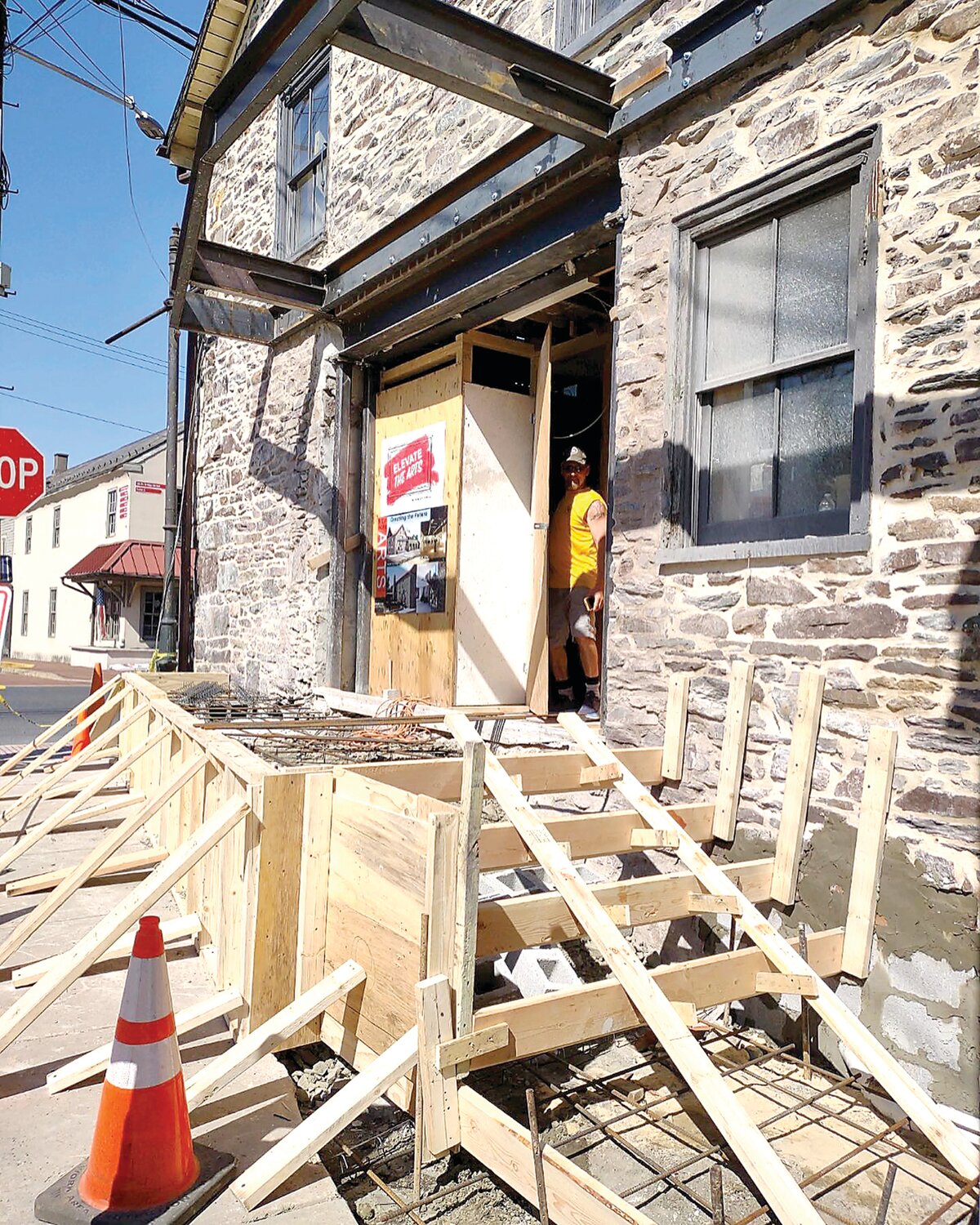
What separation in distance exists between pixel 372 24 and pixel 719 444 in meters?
2.75

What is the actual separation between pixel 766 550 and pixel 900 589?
2.38 feet

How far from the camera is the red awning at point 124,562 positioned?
2730 centimetres

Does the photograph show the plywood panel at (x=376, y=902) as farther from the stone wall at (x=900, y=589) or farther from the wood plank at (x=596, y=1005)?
the stone wall at (x=900, y=589)

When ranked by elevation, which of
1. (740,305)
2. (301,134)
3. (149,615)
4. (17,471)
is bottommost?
(149,615)

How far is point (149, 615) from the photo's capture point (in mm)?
29172

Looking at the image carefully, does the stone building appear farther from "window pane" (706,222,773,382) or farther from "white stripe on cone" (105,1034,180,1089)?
"white stripe on cone" (105,1034,180,1089)

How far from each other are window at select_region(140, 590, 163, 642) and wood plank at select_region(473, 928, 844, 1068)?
28.0 metres

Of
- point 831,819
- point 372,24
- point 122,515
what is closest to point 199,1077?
point 831,819

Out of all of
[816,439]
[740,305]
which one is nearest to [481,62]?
[740,305]

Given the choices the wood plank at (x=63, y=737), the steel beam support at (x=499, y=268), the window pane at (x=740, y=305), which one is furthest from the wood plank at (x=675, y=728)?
the wood plank at (x=63, y=737)

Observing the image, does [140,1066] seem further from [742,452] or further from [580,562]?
[580,562]

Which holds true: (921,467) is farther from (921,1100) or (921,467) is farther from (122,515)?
(122,515)

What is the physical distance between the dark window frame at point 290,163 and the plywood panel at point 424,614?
2556mm

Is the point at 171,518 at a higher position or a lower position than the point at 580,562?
higher
